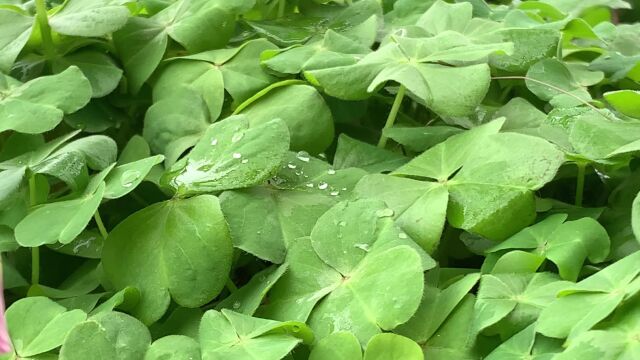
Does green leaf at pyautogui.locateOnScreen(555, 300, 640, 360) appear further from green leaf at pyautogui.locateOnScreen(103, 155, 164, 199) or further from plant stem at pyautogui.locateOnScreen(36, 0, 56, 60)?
plant stem at pyautogui.locateOnScreen(36, 0, 56, 60)

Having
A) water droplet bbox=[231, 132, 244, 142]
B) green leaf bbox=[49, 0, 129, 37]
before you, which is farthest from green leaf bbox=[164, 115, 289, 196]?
green leaf bbox=[49, 0, 129, 37]

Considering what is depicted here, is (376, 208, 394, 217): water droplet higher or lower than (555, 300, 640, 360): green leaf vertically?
lower

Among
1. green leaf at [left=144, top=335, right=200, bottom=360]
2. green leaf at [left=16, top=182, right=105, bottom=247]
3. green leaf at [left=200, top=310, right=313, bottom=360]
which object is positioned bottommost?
green leaf at [left=144, top=335, right=200, bottom=360]

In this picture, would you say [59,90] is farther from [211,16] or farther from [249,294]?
[249,294]

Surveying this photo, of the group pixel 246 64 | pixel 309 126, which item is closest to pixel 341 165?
pixel 309 126

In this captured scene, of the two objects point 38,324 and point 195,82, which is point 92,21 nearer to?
point 195,82

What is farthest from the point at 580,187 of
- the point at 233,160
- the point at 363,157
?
the point at 233,160
